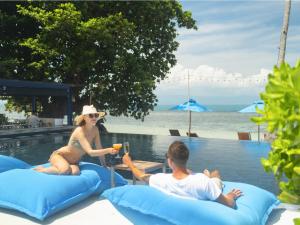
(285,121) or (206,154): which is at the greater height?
(285,121)

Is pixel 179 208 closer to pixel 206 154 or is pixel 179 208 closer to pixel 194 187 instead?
pixel 194 187

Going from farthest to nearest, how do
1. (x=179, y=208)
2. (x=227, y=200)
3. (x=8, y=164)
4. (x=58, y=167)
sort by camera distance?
(x=8, y=164) → (x=58, y=167) → (x=227, y=200) → (x=179, y=208)

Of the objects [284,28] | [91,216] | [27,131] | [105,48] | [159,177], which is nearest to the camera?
[159,177]

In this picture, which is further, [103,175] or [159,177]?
[103,175]

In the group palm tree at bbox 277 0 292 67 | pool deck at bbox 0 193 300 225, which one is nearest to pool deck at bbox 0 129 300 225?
pool deck at bbox 0 193 300 225

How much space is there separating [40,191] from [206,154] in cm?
972

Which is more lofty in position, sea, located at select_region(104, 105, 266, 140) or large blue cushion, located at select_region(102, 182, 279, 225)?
large blue cushion, located at select_region(102, 182, 279, 225)

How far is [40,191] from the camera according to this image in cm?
564

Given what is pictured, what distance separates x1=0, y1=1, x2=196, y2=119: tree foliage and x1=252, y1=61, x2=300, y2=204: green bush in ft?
75.7

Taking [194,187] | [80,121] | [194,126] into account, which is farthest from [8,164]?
[194,126]

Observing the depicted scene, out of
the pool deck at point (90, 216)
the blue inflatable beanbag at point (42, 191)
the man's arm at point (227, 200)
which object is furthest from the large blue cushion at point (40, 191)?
the man's arm at point (227, 200)

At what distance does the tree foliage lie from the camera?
2402cm

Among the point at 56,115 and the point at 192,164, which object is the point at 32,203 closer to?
the point at 192,164

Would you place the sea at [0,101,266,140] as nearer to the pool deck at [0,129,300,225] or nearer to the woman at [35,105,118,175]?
the pool deck at [0,129,300,225]
